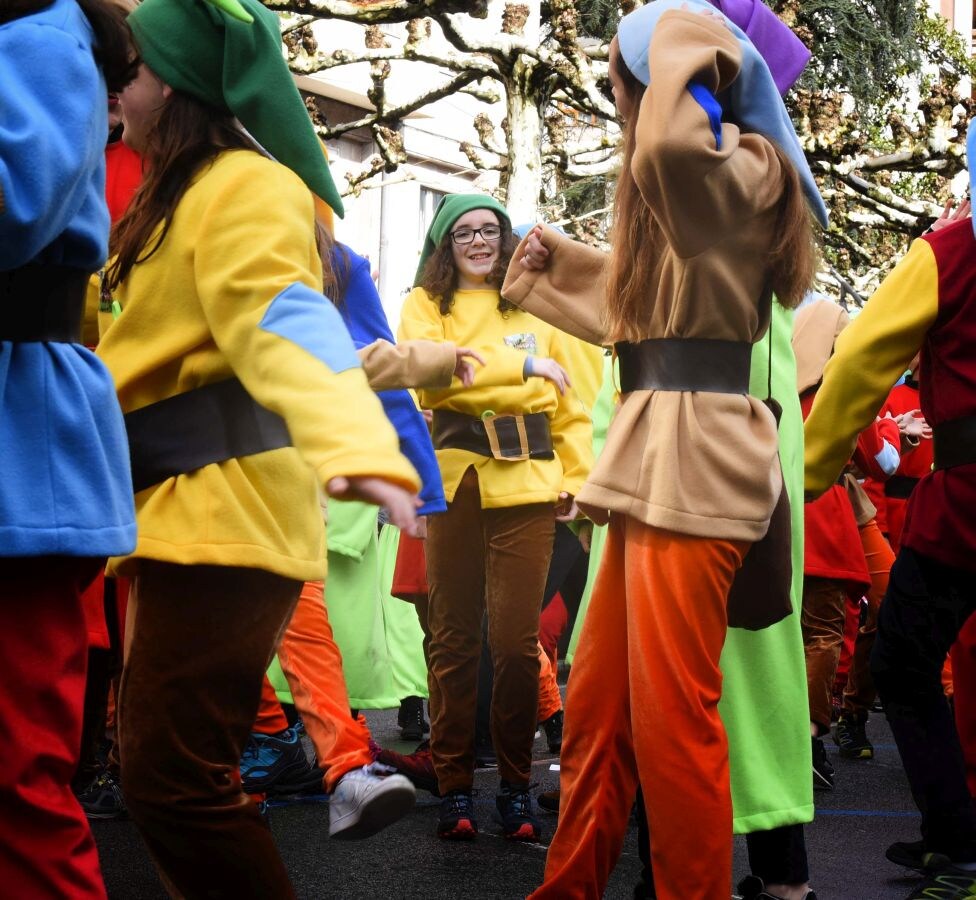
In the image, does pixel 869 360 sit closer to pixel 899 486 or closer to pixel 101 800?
pixel 101 800

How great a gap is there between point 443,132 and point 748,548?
24.2 meters

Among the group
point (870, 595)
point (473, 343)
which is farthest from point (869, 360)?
point (870, 595)

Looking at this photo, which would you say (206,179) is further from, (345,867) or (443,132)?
(443,132)

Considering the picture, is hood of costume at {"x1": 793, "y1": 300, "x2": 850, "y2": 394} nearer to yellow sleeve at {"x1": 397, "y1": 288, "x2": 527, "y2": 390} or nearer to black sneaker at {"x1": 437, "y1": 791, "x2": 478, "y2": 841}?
yellow sleeve at {"x1": 397, "y1": 288, "x2": 527, "y2": 390}

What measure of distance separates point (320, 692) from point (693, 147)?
2243 millimetres

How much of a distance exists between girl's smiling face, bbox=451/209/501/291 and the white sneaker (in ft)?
8.71

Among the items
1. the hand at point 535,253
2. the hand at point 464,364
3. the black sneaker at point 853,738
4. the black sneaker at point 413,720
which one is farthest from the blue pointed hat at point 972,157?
the black sneaker at point 413,720

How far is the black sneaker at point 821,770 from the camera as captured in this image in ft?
18.8

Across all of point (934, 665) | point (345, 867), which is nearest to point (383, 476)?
point (934, 665)

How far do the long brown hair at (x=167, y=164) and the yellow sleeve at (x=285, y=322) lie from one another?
9 cm

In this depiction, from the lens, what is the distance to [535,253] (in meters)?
3.65

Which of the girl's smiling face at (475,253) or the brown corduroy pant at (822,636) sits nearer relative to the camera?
the girl's smiling face at (475,253)

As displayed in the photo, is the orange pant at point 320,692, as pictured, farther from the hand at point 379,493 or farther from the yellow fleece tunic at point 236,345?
the hand at point 379,493

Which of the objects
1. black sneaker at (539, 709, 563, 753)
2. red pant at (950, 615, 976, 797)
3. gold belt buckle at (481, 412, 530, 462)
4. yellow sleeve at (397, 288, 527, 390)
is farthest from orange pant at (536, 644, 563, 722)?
red pant at (950, 615, 976, 797)
